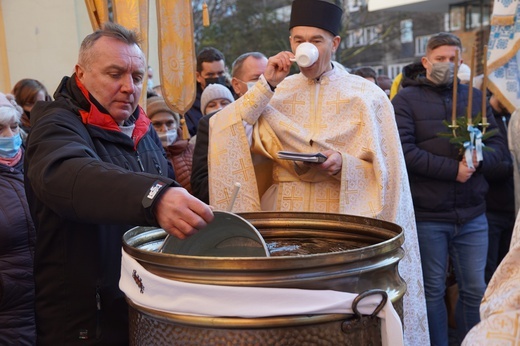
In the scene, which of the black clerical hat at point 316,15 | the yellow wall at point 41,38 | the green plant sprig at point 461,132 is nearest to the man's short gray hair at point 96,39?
the black clerical hat at point 316,15

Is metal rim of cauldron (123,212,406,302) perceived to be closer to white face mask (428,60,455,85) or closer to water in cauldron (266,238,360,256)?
water in cauldron (266,238,360,256)

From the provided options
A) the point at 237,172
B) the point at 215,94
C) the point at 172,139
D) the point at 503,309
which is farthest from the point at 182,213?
the point at 215,94

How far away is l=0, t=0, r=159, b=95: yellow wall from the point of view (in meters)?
6.33

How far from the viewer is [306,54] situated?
266cm

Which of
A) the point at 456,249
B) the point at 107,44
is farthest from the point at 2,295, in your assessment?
the point at 456,249

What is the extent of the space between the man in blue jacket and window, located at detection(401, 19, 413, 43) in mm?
17682

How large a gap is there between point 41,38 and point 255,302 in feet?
18.5

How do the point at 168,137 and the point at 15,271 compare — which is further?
the point at 168,137

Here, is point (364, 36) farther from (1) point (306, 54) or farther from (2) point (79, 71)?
(2) point (79, 71)

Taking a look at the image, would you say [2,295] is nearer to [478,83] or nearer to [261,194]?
[261,194]

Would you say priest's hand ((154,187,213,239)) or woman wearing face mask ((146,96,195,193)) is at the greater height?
priest's hand ((154,187,213,239))

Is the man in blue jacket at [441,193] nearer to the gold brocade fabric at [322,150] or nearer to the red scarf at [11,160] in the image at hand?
the gold brocade fabric at [322,150]

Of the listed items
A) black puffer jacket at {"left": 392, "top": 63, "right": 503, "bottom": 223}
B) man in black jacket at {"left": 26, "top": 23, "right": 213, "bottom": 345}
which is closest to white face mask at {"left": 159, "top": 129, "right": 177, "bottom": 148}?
black puffer jacket at {"left": 392, "top": 63, "right": 503, "bottom": 223}

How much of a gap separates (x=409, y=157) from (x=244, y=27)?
16460 mm
